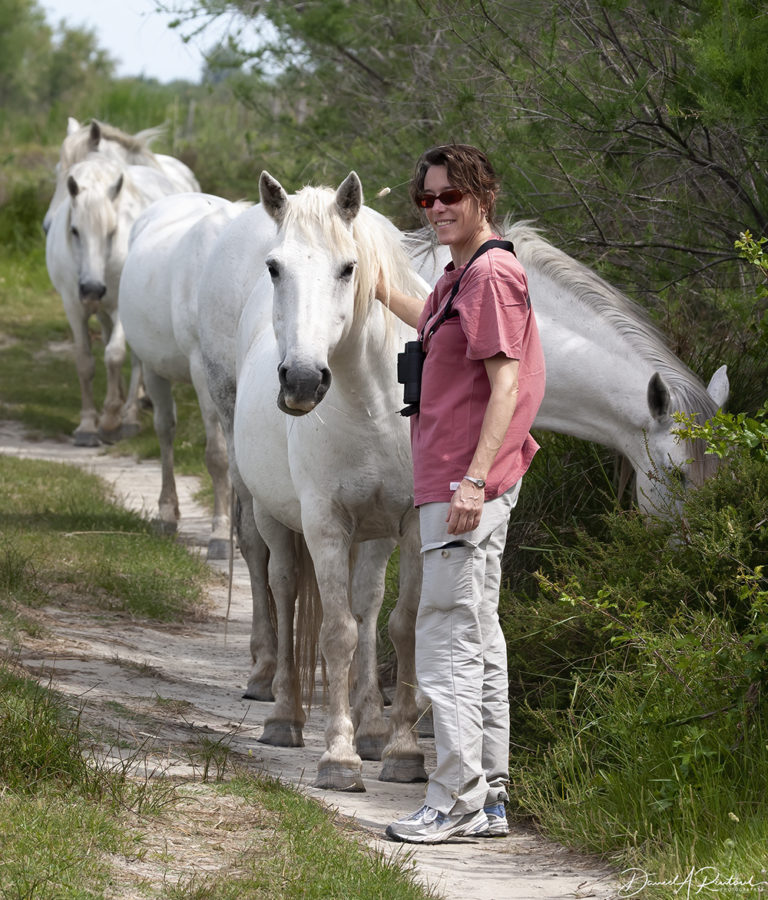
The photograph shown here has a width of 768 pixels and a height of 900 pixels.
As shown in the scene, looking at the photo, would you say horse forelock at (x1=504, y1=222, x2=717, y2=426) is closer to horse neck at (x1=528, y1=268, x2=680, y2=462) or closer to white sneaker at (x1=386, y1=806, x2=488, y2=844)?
horse neck at (x1=528, y1=268, x2=680, y2=462)

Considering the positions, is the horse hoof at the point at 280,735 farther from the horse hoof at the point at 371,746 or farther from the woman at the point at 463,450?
the woman at the point at 463,450

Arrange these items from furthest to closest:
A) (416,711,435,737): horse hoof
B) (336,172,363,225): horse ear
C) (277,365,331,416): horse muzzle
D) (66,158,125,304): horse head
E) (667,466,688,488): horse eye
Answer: (66,158,125,304): horse head
(416,711,435,737): horse hoof
(667,466,688,488): horse eye
(336,172,363,225): horse ear
(277,365,331,416): horse muzzle

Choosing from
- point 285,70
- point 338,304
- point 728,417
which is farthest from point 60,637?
point 285,70

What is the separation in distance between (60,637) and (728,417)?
3.27m

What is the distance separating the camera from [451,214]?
369 cm

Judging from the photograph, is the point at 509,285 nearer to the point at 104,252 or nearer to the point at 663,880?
the point at 663,880

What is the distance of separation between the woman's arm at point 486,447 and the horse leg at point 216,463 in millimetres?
4623

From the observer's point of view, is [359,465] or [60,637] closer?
[359,465]

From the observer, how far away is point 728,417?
139 inches

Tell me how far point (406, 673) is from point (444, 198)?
5.38 feet

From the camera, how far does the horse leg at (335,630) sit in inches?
162

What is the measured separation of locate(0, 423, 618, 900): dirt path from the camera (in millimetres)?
3443

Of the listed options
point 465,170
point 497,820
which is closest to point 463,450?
point 465,170
